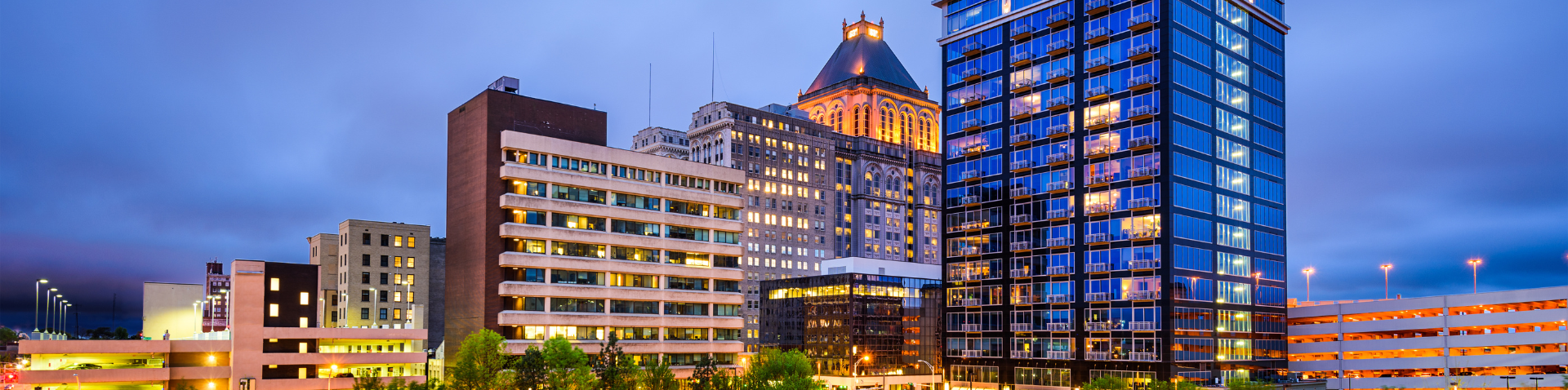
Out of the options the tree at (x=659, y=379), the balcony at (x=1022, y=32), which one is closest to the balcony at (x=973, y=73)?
the balcony at (x=1022, y=32)

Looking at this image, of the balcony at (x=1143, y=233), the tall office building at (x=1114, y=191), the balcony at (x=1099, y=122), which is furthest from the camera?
the balcony at (x=1099, y=122)

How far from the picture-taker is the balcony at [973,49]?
162250 mm

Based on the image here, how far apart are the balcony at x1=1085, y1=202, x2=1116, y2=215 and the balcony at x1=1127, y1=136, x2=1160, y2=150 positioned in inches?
302

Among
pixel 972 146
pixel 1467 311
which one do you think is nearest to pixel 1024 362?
pixel 972 146

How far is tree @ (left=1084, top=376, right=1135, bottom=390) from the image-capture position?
122312 millimetres

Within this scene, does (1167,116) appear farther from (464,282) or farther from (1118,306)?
(464,282)

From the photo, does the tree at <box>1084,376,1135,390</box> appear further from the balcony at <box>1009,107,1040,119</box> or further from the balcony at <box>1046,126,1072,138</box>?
the balcony at <box>1009,107,1040,119</box>

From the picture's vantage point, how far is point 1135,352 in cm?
14075

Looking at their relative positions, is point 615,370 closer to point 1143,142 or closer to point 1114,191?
point 1114,191

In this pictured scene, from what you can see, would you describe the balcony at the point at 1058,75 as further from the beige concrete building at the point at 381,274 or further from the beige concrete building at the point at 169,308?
the beige concrete building at the point at 169,308

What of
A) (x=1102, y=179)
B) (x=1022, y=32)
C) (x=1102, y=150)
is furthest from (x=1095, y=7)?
(x=1102, y=179)

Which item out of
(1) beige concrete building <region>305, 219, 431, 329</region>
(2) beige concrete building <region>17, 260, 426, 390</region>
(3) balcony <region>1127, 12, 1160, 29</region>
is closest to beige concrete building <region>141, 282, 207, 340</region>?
(1) beige concrete building <region>305, 219, 431, 329</region>

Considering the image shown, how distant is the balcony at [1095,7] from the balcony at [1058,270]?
32660mm

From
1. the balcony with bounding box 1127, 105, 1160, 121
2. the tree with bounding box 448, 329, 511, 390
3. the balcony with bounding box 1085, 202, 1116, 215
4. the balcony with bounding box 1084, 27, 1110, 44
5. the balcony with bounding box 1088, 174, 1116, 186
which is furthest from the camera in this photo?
the balcony with bounding box 1084, 27, 1110, 44
